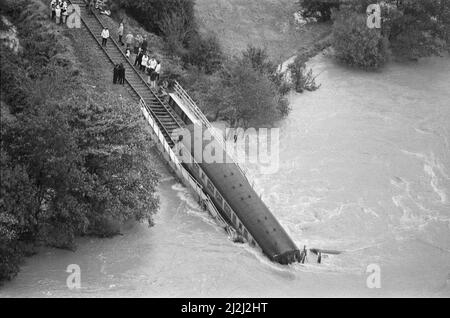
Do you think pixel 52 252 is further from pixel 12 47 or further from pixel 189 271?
pixel 12 47

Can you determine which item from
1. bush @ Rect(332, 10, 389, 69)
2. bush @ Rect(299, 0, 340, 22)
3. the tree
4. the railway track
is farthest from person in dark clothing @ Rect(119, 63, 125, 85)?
bush @ Rect(299, 0, 340, 22)

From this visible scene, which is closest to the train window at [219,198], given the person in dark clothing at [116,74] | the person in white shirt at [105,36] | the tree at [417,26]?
the person in dark clothing at [116,74]

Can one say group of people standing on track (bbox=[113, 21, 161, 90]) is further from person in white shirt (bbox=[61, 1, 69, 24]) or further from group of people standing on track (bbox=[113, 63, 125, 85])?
person in white shirt (bbox=[61, 1, 69, 24])

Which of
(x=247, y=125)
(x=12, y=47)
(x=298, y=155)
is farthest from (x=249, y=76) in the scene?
(x=12, y=47)

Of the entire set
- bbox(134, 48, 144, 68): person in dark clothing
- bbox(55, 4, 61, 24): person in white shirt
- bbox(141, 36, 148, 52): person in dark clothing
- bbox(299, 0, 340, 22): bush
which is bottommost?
bbox(134, 48, 144, 68): person in dark clothing

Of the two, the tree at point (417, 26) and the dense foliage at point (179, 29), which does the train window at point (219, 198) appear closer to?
the dense foliage at point (179, 29)

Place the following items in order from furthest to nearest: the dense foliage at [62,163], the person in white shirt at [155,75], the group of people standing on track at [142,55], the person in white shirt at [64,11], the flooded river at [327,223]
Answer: the person in white shirt at [64,11], the group of people standing on track at [142,55], the person in white shirt at [155,75], the flooded river at [327,223], the dense foliage at [62,163]

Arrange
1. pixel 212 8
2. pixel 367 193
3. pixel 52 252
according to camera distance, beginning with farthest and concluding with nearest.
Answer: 1. pixel 212 8
2. pixel 367 193
3. pixel 52 252
